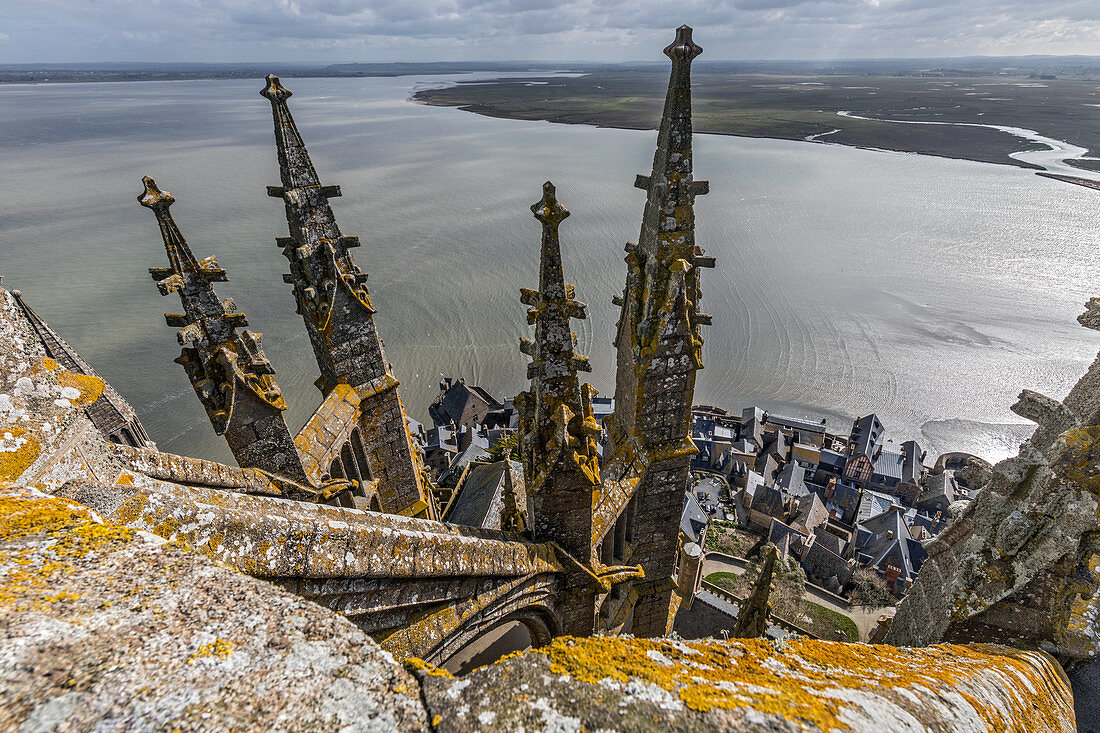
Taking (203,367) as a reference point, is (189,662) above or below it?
above

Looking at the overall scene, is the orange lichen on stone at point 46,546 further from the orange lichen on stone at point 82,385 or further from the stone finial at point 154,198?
the stone finial at point 154,198

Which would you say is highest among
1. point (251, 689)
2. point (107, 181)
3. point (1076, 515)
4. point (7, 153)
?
point (7, 153)

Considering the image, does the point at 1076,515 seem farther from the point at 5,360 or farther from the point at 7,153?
the point at 7,153

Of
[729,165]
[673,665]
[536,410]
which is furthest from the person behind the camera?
[729,165]

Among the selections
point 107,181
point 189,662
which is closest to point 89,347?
point 189,662

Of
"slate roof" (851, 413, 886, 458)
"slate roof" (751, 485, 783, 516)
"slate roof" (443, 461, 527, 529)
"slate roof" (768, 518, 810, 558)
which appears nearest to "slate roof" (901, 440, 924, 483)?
"slate roof" (851, 413, 886, 458)

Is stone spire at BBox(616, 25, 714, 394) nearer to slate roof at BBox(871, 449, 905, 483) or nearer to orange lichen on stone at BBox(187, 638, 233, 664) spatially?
orange lichen on stone at BBox(187, 638, 233, 664)
